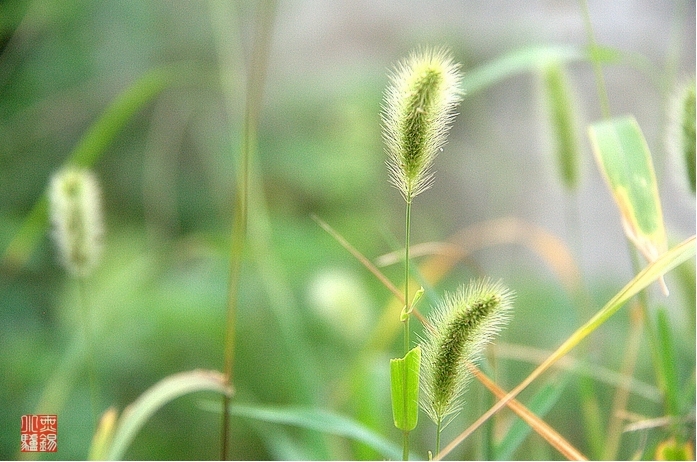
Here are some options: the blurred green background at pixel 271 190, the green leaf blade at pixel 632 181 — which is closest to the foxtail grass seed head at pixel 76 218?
the blurred green background at pixel 271 190

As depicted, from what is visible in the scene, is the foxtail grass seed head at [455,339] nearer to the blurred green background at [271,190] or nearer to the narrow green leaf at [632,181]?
the narrow green leaf at [632,181]

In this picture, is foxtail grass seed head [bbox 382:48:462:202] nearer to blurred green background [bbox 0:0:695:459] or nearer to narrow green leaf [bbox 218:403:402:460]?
narrow green leaf [bbox 218:403:402:460]

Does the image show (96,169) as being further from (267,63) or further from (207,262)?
(267,63)

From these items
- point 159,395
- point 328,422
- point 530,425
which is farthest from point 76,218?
point 530,425

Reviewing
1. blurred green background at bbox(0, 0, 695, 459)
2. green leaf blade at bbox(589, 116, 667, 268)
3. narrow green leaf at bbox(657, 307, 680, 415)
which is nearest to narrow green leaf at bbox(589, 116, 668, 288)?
green leaf blade at bbox(589, 116, 667, 268)

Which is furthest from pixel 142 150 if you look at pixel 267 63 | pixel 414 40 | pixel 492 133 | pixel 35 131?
pixel 492 133
